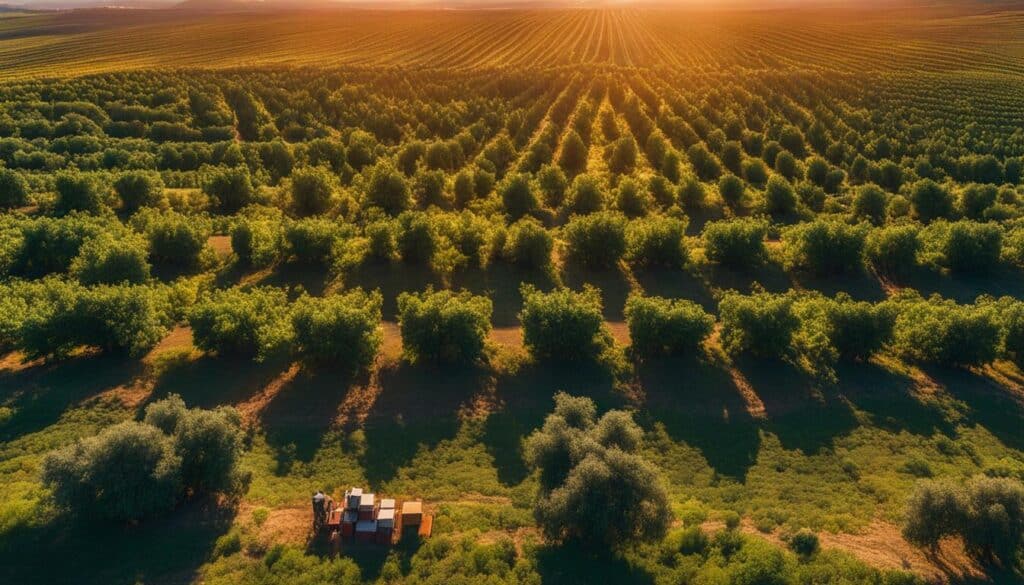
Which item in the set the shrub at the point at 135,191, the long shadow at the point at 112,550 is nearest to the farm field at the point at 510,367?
the long shadow at the point at 112,550

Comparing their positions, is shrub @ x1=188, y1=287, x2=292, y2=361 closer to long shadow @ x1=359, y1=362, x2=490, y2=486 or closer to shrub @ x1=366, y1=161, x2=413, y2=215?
long shadow @ x1=359, y1=362, x2=490, y2=486

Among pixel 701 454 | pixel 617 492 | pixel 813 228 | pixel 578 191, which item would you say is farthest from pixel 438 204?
pixel 617 492

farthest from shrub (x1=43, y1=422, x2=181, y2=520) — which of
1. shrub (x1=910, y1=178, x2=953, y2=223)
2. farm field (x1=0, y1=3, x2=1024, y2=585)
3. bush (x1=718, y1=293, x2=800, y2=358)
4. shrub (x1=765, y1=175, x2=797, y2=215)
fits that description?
shrub (x1=910, y1=178, x2=953, y2=223)

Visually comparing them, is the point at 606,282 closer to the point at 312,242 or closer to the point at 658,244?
the point at 658,244

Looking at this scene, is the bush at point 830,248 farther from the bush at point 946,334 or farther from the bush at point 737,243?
the bush at point 946,334

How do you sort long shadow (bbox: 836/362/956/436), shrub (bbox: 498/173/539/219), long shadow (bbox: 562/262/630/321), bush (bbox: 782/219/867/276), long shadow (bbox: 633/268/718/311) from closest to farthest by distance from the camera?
long shadow (bbox: 836/362/956/436) < long shadow (bbox: 562/262/630/321) < long shadow (bbox: 633/268/718/311) < bush (bbox: 782/219/867/276) < shrub (bbox: 498/173/539/219)

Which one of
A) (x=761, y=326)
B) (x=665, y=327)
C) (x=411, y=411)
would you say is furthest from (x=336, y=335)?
(x=761, y=326)
